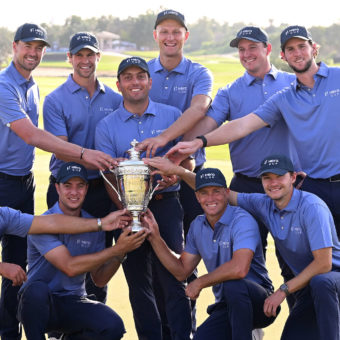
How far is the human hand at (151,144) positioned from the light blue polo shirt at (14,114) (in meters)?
1.04

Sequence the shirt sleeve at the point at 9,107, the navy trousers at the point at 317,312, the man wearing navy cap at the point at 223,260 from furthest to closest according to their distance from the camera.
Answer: the shirt sleeve at the point at 9,107 → the man wearing navy cap at the point at 223,260 → the navy trousers at the point at 317,312

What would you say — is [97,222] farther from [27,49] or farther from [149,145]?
[27,49]

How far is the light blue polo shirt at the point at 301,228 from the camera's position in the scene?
4.82 meters

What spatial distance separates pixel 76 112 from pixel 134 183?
1.08 meters

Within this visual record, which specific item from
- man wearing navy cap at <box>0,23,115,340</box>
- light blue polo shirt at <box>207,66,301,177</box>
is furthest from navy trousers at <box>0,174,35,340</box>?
light blue polo shirt at <box>207,66,301,177</box>

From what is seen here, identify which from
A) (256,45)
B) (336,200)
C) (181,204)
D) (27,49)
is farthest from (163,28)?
(336,200)

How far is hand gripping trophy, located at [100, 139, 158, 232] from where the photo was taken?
497cm

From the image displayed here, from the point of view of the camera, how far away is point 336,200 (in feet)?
17.4

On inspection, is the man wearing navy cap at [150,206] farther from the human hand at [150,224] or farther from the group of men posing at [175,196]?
the human hand at [150,224]

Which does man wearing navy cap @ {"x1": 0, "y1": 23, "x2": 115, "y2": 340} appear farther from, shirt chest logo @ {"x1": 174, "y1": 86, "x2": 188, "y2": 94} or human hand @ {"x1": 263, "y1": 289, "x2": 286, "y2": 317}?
human hand @ {"x1": 263, "y1": 289, "x2": 286, "y2": 317}

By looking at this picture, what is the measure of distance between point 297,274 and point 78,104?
2.26m

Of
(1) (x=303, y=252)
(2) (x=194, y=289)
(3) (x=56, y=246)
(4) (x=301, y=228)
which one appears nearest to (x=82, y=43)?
(3) (x=56, y=246)

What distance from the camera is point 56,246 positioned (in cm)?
505

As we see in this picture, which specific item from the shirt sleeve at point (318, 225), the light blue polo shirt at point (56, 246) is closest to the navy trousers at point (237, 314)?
the shirt sleeve at point (318, 225)
